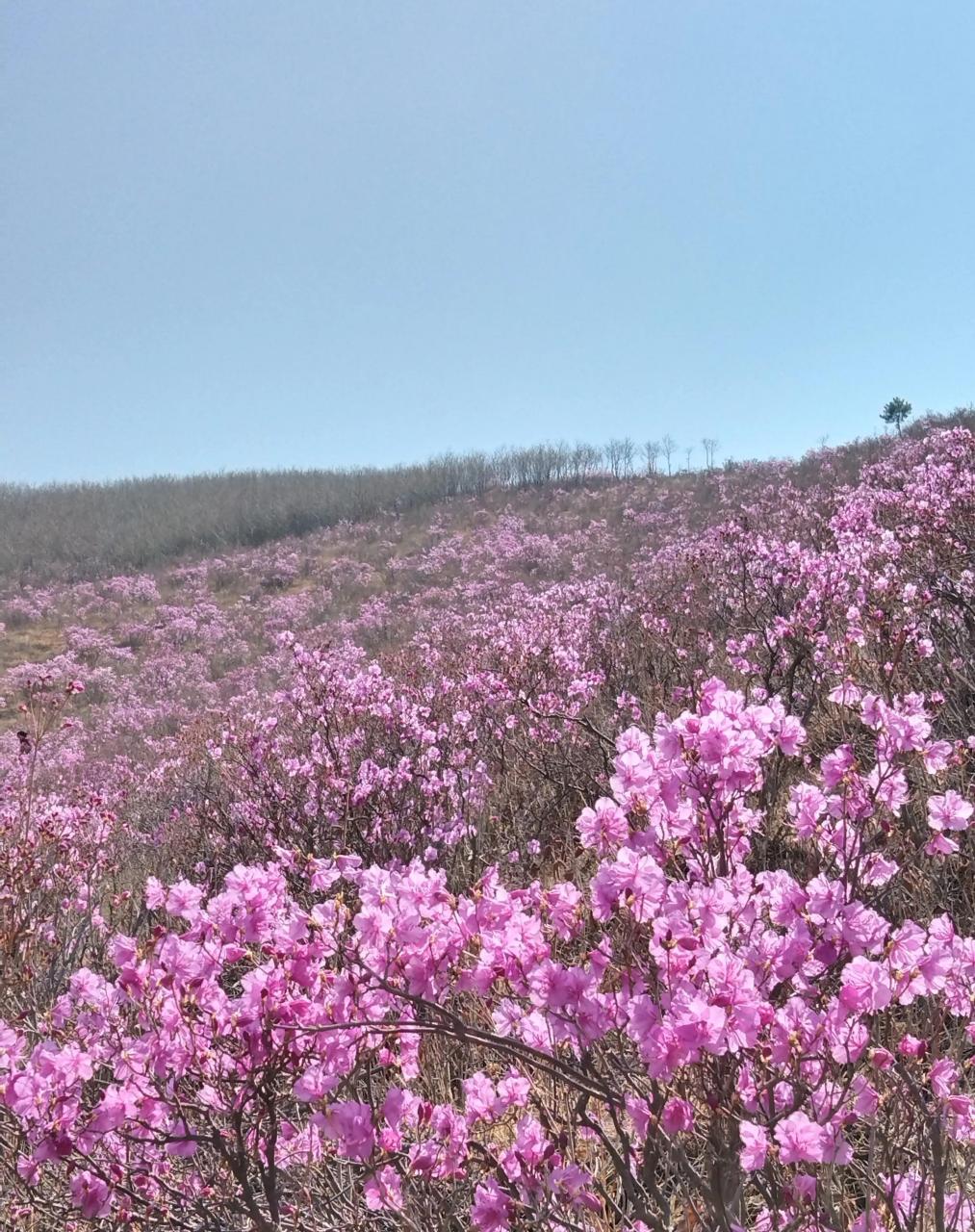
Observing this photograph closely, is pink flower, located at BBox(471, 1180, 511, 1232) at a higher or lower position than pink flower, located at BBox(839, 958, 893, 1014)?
lower

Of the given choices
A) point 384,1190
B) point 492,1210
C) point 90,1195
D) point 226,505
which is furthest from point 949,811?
point 226,505

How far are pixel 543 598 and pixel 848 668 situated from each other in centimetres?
939

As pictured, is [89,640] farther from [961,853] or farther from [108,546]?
[961,853]

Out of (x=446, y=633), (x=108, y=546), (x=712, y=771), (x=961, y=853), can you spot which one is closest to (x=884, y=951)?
(x=712, y=771)

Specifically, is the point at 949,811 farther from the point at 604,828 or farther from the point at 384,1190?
the point at 384,1190

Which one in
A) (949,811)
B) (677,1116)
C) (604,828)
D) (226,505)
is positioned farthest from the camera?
(226,505)

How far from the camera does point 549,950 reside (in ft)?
5.77

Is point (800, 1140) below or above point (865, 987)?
below

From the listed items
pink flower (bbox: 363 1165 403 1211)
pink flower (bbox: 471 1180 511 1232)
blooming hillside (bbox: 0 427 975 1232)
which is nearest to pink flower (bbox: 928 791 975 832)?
blooming hillside (bbox: 0 427 975 1232)

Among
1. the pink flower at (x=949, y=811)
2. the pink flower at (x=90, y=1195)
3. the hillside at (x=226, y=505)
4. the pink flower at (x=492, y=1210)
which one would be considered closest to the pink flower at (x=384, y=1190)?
the pink flower at (x=492, y=1210)

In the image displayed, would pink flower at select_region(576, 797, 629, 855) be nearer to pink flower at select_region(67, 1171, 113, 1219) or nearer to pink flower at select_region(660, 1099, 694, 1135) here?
pink flower at select_region(660, 1099, 694, 1135)

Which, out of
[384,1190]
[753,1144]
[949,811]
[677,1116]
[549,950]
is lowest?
[384,1190]

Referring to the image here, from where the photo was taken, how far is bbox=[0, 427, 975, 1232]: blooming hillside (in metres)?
1.59

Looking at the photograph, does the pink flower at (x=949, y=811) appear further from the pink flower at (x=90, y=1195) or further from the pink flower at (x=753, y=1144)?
the pink flower at (x=90, y=1195)
